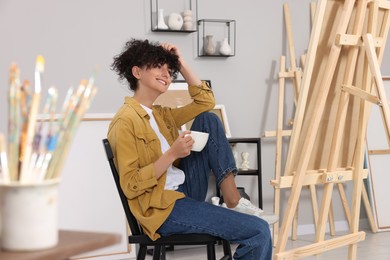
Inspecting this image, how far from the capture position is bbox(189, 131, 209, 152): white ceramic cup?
2.10m

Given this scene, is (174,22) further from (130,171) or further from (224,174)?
(130,171)

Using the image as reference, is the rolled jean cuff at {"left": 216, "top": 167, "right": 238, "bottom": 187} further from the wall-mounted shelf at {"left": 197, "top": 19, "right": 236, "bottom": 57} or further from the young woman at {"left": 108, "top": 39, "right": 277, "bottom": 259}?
the wall-mounted shelf at {"left": 197, "top": 19, "right": 236, "bottom": 57}

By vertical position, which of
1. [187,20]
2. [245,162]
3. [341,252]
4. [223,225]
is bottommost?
[341,252]

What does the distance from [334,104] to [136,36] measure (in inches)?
62.1

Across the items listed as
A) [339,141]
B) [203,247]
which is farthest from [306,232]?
[339,141]

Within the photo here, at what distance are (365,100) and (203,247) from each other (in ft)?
5.51

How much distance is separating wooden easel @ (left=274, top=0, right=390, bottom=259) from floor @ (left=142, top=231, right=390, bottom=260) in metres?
0.79

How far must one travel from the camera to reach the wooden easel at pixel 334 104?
8.02ft

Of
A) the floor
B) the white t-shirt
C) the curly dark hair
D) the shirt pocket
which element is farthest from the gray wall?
the shirt pocket

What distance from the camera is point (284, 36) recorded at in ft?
13.5

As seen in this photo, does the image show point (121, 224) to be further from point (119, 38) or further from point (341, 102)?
point (341, 102)

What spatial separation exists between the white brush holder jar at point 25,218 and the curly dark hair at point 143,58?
1504 mm

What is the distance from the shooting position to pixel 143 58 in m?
2.28

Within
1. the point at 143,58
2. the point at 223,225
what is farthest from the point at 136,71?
the point at 223,225
